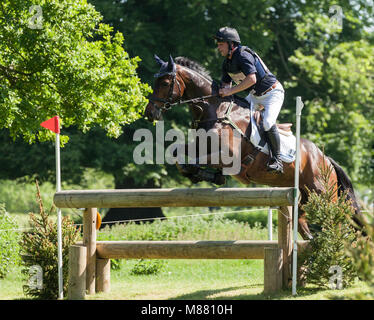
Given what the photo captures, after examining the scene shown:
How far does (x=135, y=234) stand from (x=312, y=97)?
32.2 ft

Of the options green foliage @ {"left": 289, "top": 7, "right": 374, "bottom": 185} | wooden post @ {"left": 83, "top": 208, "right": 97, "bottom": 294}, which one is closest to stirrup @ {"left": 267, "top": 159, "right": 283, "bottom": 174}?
wooden post @ {"left": 83, "top": 208, "right": 97, "bottom": 294}

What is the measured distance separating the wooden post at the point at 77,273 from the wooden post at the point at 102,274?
0.50 meters

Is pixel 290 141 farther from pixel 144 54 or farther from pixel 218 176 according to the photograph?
pixel 144 54

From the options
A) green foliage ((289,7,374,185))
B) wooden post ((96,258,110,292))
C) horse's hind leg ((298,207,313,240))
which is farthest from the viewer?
green foliage ((289,7,374,185))

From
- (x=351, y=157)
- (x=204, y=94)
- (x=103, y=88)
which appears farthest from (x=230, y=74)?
(x=351, y=157)

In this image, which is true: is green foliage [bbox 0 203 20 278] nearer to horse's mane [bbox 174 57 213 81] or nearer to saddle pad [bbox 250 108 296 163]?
horse's mane [bbox 174 57 213 81]

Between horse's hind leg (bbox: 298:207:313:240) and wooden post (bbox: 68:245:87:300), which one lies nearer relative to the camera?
wooden post (bbox: 68:245:87:300)

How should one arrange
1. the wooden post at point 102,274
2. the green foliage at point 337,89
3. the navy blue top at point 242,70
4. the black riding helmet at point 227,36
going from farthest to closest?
the green foliage at point 337,89 → the wooden post at point 102,274 → the black riding helmet at point 227,36 → the navy blue top at point 242,70

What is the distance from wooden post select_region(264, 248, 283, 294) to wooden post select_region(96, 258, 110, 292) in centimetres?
220

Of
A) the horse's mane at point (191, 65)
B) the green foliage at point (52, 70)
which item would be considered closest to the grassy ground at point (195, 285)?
the horse's mane at point (191, 65)

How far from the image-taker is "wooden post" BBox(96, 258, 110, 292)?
7918 millimetres

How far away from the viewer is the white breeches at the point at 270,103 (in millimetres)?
7461

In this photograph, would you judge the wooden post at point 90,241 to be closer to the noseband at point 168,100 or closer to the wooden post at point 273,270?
the noseband at point 168,100

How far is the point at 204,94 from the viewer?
24.6 ft
